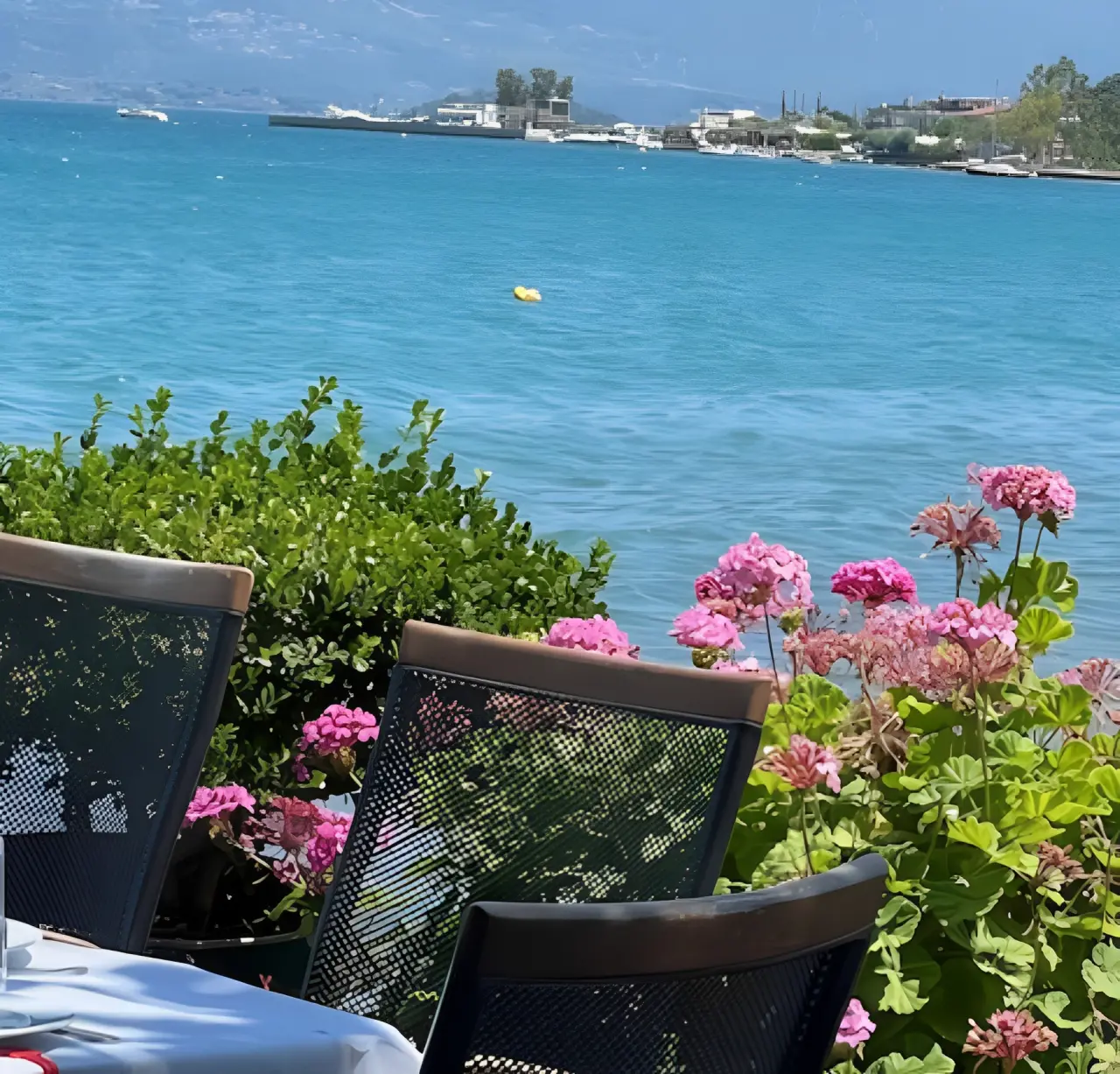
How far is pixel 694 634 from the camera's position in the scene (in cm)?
240

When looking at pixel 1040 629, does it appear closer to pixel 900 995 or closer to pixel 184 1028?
pixel 900 995

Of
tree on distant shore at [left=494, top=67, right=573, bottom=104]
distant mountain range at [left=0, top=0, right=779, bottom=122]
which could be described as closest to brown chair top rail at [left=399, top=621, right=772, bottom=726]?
tree on distant shore at [left=494, top=67, right=573, bottom=104]

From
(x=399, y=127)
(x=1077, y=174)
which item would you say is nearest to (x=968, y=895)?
(x=1077, y=174)

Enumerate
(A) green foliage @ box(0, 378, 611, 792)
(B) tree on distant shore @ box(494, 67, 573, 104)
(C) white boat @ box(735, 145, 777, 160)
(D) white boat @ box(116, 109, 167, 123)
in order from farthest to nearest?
(B) tree on distant shore @ box(494, 67, 573, 104)
(D) white boat @ box(116, 109, 167, 123)
(C) white boat @ box(735, 145, 777, 160)
(A) green foliage @ box(0, 378, 611, 792)

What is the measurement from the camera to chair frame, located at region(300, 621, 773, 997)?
1.80m

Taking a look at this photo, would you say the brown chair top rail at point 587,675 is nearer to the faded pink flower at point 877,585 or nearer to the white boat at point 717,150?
the faded pink flower at point 877,585

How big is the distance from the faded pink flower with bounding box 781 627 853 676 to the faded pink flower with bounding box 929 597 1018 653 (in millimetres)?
214

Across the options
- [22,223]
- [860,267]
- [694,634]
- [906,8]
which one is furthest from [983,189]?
[906,8]

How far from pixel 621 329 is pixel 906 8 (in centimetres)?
16367

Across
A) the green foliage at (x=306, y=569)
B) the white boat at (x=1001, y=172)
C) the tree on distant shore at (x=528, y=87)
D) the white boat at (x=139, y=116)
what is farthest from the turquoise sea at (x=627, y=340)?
the tree on distant shore at (x=528, y=87)

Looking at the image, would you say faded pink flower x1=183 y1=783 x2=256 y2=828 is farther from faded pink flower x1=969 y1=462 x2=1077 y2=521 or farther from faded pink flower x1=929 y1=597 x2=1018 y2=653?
faded pink flower x1=969 y1=462 x2=1077 y2=521

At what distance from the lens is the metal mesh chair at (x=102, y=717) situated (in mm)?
2100

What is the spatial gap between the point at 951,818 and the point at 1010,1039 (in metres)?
0.30

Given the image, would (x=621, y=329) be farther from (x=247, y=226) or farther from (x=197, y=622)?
(x=197, y=622)
